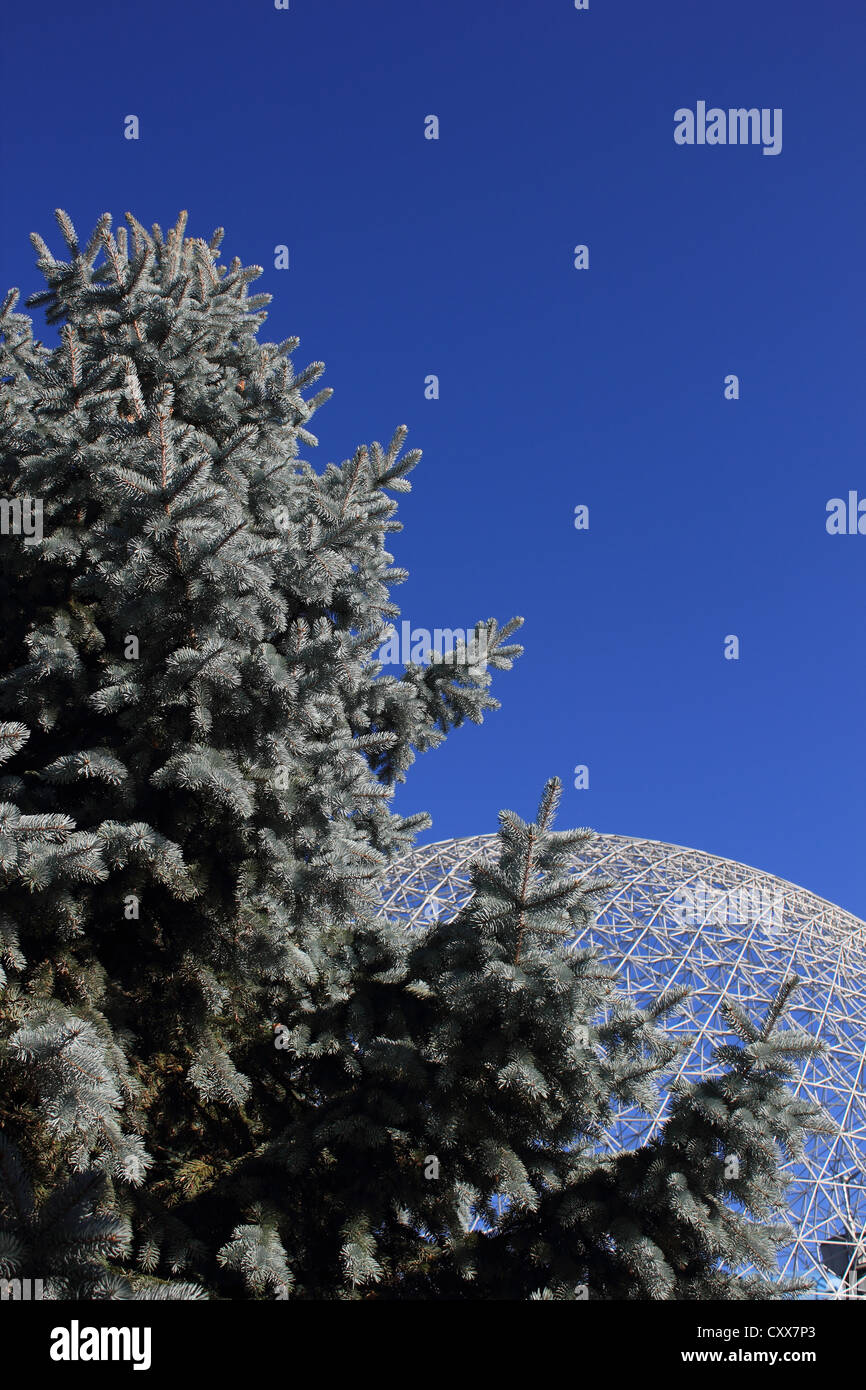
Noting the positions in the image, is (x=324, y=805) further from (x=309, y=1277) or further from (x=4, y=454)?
(x=4, y=454)

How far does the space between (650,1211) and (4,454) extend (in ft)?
19.7

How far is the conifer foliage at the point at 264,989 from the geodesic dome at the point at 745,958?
940 cm

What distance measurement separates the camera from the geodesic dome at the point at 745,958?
45.7 ft

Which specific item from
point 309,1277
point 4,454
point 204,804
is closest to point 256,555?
point 204,804

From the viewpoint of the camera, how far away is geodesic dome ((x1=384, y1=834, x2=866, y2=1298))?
45.7 feet

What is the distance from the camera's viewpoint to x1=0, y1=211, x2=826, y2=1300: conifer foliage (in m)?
3.90

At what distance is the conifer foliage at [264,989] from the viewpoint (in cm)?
390

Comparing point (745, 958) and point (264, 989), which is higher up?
point (745, 958)

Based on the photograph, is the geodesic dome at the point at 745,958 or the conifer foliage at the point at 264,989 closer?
the conifer foliage at the point at 264,989

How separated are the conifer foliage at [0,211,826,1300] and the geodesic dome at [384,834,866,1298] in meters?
9.40

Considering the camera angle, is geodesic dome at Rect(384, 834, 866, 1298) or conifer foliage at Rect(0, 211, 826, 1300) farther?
geodesic dome at Rect(384, 834, 866, 1298)

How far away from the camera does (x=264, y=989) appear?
4.99 metres

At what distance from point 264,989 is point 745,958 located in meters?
14.3
